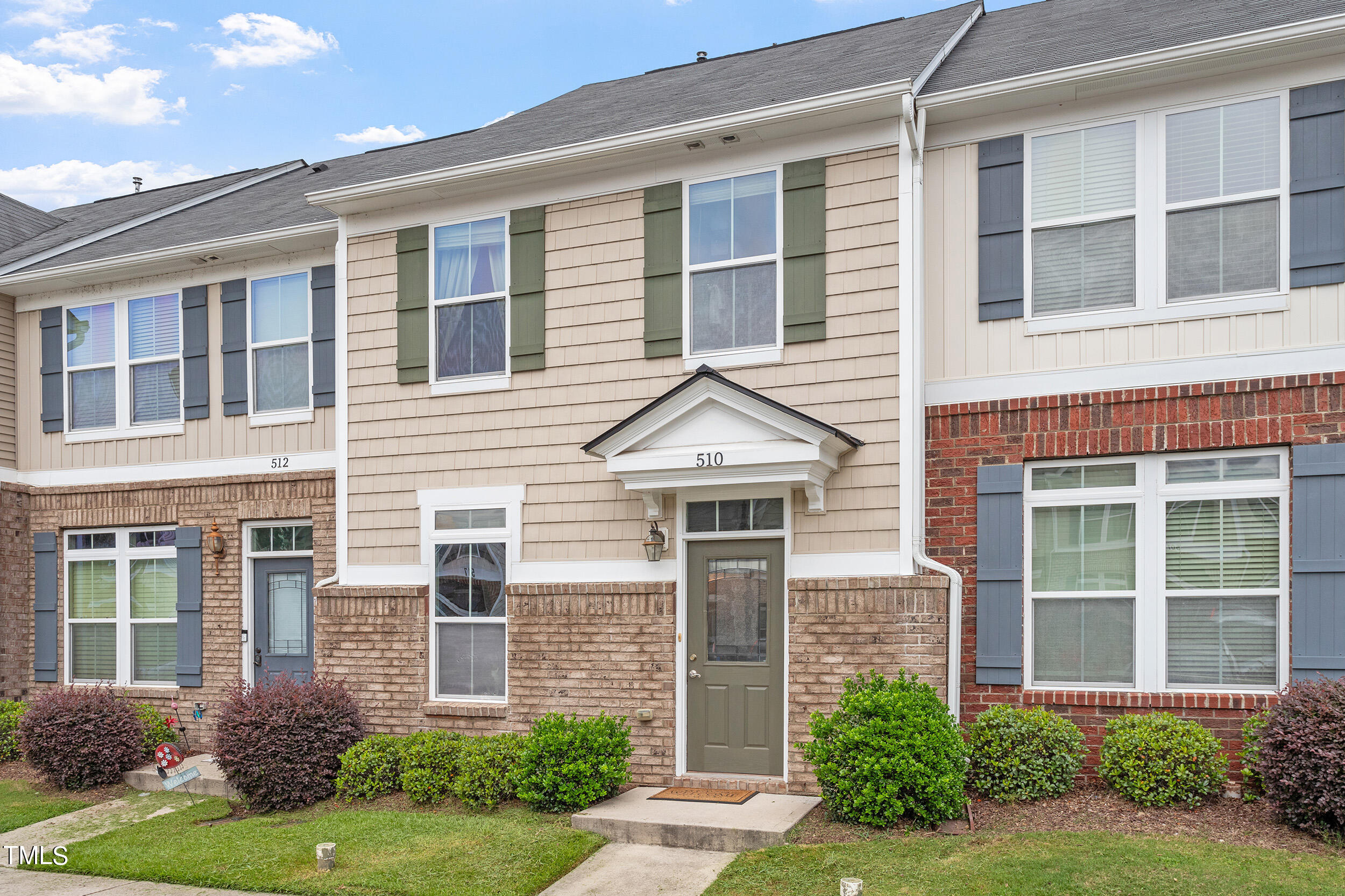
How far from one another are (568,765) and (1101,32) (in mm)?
7363

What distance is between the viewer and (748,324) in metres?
9.05

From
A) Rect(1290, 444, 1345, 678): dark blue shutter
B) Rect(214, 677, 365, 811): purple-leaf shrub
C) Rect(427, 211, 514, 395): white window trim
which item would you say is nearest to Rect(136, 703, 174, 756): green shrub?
Rect(214, 677, 365, 811): purple-leaf shrub

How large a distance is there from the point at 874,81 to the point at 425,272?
14.4 ft

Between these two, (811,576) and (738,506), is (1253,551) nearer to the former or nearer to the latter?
(811,576)

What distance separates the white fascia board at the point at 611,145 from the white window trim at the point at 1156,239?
1.54 meters

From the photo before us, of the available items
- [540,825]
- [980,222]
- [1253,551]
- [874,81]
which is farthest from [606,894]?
[874,81]

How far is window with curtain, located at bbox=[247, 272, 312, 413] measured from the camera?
1156 cm

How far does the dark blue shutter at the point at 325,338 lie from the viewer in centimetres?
1130

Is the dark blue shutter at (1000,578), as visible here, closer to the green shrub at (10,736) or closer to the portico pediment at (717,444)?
the portico pediment at (717,444)

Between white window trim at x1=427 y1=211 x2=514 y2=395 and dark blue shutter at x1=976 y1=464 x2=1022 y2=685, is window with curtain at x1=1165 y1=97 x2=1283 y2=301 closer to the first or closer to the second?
dark blue shutter at x1=976 y1=464 x2=1022 y2=685

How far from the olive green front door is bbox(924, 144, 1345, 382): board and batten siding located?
7.05ft

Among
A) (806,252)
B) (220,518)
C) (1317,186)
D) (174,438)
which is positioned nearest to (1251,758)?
(1317,186)

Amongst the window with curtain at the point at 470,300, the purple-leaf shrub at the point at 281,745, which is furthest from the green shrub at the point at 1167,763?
the purple-leaf shrub at the point at 281,745

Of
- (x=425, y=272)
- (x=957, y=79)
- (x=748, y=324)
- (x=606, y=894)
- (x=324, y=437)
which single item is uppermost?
(x=957, y=79)
